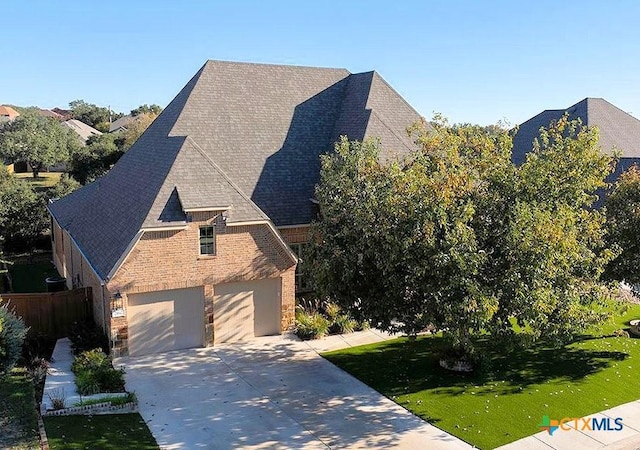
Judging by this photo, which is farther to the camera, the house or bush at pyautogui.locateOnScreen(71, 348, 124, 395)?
the house

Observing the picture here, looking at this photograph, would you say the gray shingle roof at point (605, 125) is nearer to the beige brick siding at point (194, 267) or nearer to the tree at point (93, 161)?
the beige brick siding at point (194, 267)

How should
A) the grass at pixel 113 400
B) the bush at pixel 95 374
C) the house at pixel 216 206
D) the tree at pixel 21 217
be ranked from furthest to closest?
the tree at pixel 21 217 → the house at pixel 216 206 → the bush at pixel 95 374 → the grass at pixel 113 400

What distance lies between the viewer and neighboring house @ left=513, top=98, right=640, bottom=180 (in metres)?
40.8

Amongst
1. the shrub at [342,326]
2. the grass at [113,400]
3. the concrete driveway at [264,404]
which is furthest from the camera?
the shrub at [342,326]

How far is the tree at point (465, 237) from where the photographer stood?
14.3 m

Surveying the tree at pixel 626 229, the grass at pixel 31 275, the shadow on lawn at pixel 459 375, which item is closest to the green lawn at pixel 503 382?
the shadow on lawn at pixel 459 375

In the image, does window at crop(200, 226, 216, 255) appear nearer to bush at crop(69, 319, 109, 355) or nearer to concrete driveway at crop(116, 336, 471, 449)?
concrete driveway at crop(116, 336, 471, 449)

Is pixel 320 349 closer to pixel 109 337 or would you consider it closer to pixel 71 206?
pixel 109 337

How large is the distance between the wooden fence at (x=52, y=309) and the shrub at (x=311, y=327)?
7.77 metres

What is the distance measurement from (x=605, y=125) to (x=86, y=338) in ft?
129

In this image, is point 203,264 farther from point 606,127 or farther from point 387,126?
point 606,127

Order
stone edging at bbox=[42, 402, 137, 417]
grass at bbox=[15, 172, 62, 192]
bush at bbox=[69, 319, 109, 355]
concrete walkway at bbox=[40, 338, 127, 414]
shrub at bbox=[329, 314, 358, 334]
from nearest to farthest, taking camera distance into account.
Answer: stone edging at bbox=[42, 402, 137, 417]
concrete walkway at bbox=[40, 338, 127, 414]
bush at bbox=[69, 319, 109, 355]
shrub at bbox=[329, 314, 358, 334]
grass at bbox=[15, 172, 62, 192]

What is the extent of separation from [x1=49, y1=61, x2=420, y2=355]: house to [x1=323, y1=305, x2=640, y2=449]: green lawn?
426 centimetres

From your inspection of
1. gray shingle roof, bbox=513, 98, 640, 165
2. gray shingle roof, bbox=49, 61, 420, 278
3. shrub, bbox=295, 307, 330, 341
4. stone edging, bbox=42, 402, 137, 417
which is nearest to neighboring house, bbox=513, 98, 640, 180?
gray shingle roof, bbox=513, 98, 640, 165
